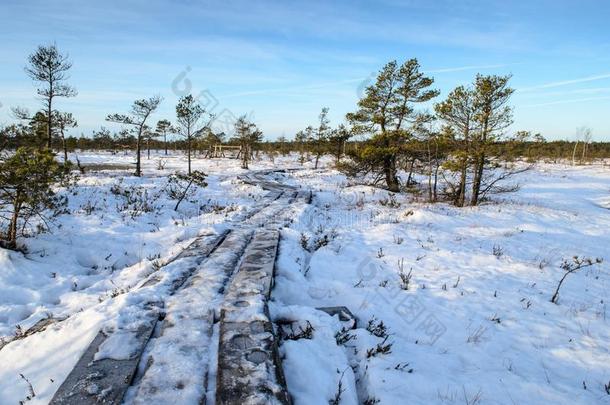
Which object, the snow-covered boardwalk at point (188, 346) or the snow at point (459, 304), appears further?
the snow at point (459, 304)

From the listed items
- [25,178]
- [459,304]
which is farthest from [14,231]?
[459,304]

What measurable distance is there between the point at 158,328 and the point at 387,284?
417 cm

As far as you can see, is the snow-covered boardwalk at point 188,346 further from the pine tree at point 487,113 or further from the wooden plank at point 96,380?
the pine tree at point 487,113

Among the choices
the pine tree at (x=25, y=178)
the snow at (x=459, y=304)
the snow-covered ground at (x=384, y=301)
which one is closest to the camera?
the snow-covered ground at (x=384, y=301)

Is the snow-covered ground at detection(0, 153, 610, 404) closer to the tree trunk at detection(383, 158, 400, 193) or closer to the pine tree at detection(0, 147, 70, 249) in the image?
the pine tree at detection(0, 147, 70, 249)

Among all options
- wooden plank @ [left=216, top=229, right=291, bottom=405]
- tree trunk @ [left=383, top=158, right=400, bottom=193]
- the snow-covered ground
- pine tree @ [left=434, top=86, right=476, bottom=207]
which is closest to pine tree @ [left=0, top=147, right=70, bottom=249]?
the snow-covered ground

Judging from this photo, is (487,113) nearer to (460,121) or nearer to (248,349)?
(460,121)

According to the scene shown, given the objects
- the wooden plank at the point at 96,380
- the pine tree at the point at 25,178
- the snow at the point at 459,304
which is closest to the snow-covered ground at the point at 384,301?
the snow at the point at 459,304

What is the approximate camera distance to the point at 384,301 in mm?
6039

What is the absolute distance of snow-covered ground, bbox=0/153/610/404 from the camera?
3.87 m

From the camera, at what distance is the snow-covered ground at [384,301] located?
3.87 meters

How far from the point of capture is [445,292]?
6469 mm

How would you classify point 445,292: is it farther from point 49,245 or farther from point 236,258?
point 49,245

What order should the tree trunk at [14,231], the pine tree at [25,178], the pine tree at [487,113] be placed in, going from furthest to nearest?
1. the pine tree at [487,113]
2. the tree trunk at [14,231]
3. the pine tree at [25,178]
